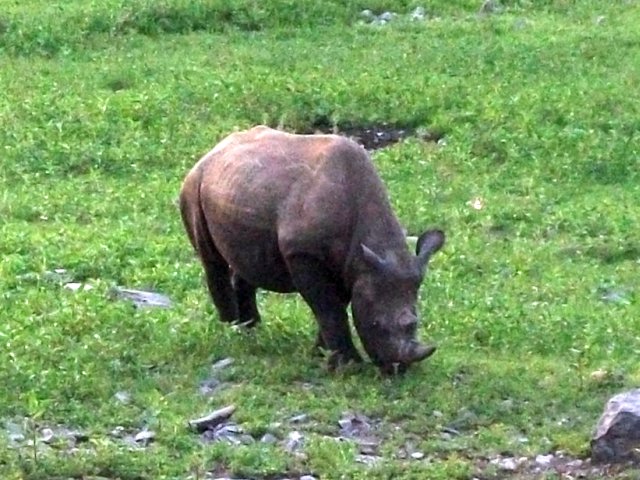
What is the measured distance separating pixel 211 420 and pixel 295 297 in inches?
117

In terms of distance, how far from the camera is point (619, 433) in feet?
26.7

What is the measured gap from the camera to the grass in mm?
8773

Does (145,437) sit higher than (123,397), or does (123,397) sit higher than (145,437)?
(145,437)

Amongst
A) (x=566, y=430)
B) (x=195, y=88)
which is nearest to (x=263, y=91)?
(x=195, y=88)

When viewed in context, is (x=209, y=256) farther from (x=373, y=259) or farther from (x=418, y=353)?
(x=418, y=353)

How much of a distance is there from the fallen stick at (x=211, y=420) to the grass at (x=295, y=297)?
0.07 metres

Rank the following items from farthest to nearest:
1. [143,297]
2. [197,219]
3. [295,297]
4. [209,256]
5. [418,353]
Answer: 1. [295,297]
2. [143,297]
3. [209,256]
4. [197,219]
5. [418,353]

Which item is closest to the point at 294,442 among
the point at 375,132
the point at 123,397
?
the point at 123,397

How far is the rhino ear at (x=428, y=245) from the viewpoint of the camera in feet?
31.6

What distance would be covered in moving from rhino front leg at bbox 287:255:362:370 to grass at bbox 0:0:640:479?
0.14 meters

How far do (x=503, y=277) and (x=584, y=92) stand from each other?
518 centimetres

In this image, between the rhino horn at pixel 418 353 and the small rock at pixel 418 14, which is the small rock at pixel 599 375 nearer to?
the rhino horn at pixel 418 353

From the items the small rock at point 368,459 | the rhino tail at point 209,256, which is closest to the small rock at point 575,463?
the small rock at point 368,459

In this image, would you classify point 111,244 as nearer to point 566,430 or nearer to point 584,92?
point 566,430
